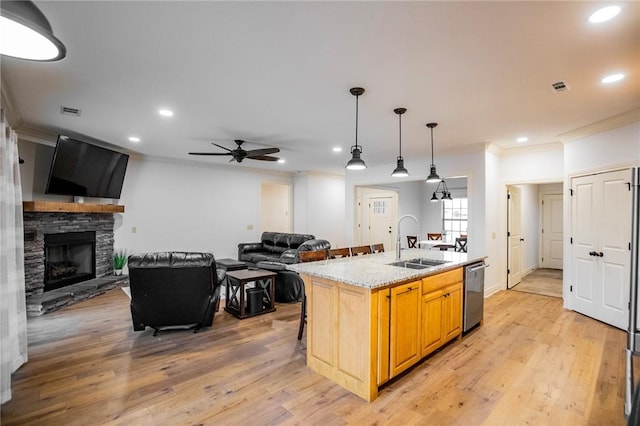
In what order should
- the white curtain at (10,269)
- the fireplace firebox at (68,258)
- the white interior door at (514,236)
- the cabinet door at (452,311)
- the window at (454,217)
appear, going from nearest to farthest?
the white curtain at (10,269)
the cabinet door at (452,311)
the fireplace firebox at (68,258)
the white interior door at (514,236)
the window at (454,217)

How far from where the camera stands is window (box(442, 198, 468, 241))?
9906 mm

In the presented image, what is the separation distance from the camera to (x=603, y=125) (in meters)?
3.98

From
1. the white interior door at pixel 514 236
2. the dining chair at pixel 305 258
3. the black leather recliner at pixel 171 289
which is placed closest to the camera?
the black leather recliner at pixel 171 289

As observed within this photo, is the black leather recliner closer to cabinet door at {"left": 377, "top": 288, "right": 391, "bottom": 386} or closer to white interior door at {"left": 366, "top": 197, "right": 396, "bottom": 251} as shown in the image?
cabinet door at {"left": 377, "top": 288, "right": 391, "bottom": 386}

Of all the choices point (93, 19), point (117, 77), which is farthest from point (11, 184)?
point (93, 19)

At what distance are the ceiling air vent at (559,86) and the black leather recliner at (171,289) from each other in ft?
12.5

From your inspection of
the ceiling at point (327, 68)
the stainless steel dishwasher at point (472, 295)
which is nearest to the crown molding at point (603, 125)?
the ceiling at point (327, 68)

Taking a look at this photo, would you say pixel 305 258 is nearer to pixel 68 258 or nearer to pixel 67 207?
pixel 67 207

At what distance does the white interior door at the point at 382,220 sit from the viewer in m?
8.84

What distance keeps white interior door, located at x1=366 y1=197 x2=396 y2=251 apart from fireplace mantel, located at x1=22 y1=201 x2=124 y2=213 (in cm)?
626

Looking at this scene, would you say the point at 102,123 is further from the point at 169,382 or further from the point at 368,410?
the point at 368,410

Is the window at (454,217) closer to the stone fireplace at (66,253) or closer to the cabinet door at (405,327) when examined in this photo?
the cabinet door at (405,327)

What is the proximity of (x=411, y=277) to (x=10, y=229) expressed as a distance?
134 inches

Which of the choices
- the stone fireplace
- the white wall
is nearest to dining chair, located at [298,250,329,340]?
the stone fireplace
